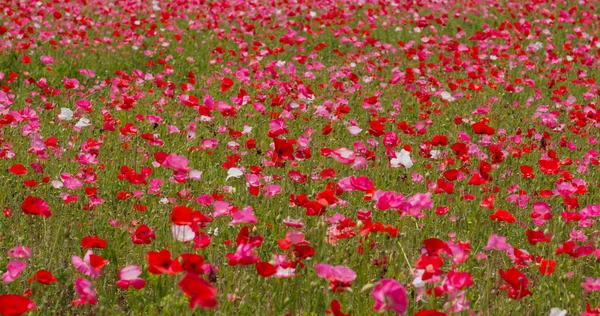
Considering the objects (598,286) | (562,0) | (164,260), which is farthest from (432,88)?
(562,0)

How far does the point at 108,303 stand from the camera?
245cm

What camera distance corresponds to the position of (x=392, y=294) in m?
1.65

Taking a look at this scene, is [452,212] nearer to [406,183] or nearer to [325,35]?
[406,183]

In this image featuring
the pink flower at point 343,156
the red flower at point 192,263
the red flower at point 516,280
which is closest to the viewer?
the red flower at point 192,263

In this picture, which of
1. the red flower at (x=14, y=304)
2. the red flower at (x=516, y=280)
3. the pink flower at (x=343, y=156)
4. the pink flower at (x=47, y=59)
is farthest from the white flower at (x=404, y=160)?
the pink flower at (x=47, y=59)

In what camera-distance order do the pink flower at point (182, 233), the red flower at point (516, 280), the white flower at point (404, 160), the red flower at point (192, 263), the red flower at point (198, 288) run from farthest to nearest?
the white flower at point (404, 160) < the pink flower at point (182, 233) < the red flower at point (516, 280) < the red flower at point (192, 263) < the red flower at point (198, 288)

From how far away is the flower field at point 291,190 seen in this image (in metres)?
2.19

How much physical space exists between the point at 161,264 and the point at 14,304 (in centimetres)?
38

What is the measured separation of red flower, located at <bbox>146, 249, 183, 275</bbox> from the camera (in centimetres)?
181

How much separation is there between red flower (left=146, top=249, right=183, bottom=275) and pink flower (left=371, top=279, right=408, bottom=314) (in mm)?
530

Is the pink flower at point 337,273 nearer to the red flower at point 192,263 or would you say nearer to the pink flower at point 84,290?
the red flower at point 192,263

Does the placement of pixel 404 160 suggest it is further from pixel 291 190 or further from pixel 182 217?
pixel 182 217

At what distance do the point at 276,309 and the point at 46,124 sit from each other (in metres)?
2.96

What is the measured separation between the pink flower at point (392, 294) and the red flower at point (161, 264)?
1.74 feet
